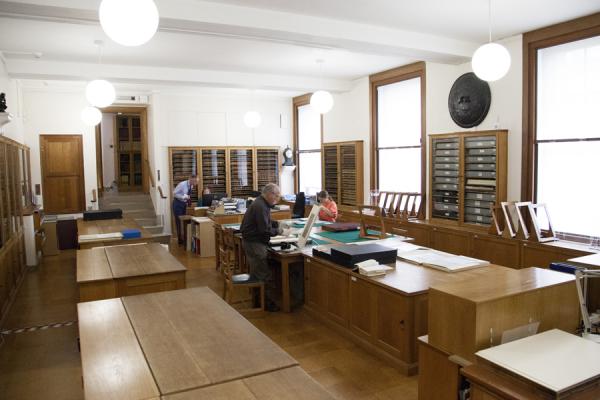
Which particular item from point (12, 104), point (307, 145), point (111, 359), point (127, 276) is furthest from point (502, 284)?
point (307, 145)

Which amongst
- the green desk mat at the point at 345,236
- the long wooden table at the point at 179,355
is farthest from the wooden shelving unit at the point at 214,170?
the long wooden table at the point at 179,355

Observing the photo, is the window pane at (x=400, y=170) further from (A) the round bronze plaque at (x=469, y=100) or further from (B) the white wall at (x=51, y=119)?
(B) the white wall at (x=51, y=119)

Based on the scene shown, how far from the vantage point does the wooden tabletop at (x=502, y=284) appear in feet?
7.32

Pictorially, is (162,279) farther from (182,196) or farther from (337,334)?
(182,196)

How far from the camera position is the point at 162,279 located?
3779mm

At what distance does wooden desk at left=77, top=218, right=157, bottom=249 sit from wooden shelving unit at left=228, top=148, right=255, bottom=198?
3770 mm

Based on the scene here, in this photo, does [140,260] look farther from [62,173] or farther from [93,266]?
[62,173]

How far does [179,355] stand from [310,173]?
30.5ft

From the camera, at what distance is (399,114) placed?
26.8 ft

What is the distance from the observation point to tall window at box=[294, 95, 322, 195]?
1093 centimetres

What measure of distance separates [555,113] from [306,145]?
6492 millimetres

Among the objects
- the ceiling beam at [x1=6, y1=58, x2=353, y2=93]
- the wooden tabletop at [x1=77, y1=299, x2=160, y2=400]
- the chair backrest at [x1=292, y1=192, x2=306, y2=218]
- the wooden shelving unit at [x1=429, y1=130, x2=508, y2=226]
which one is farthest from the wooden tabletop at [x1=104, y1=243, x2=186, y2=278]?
the chair backrest at [x1=292, y1=192, x2=306, y2=218]

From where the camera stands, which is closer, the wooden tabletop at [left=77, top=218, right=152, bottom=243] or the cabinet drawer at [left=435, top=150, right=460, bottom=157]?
the wooden tabletop at [left=77, top=218, right=152, bottom=243]

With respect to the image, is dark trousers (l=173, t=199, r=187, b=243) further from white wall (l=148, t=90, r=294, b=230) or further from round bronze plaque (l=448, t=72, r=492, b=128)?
round bronze plaque (l=448, t=72, r=492, b=128)
